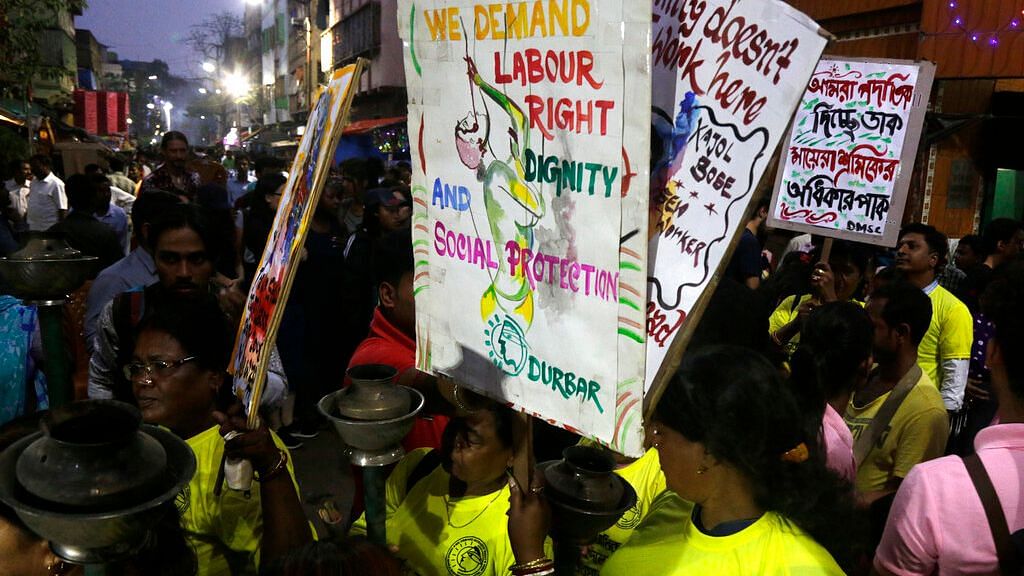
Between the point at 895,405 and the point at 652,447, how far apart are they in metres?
1.64

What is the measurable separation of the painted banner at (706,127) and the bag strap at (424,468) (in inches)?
49.8

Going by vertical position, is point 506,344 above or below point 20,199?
below

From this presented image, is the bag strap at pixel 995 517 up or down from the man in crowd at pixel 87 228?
down

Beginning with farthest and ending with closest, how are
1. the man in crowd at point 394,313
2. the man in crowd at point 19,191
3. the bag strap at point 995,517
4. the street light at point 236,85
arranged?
the street light at point 236,85 < the man in crowd at point 19,191 < the man in crowd at point 394,313 < the bag strap at point 995,517

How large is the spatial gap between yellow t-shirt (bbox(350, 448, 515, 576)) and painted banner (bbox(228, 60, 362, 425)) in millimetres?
747

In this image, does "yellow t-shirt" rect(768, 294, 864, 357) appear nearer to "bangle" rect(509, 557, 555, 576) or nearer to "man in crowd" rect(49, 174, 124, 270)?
"bangle" rect(509, 557, 555, 576)

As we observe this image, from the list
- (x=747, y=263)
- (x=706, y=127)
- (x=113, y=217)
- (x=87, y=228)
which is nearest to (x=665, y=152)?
(x=706, y=127)

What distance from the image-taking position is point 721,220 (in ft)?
4.56

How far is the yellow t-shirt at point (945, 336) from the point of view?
433cm

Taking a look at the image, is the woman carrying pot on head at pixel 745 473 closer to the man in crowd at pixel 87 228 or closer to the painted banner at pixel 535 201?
the painted banner at pixel 535 201

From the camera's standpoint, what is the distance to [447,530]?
91.7 inches

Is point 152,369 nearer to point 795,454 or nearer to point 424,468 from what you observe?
point 424,468

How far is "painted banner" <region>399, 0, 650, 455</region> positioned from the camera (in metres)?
1.38

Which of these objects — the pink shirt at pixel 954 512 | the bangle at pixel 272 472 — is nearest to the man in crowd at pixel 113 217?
the bangle at pixel 272 472
